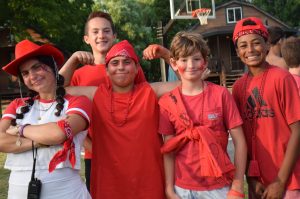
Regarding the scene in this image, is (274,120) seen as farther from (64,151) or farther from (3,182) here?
(3,182)

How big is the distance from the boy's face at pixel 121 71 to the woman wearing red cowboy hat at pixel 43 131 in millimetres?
307

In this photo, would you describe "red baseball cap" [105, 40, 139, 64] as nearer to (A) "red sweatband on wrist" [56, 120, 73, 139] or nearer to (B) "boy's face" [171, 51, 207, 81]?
(B) "boy's face" [171, 51, 207, 81]

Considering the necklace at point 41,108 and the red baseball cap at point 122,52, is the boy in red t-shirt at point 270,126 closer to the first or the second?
the red baseball cap at point 122,52

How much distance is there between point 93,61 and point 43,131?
913 millimetres

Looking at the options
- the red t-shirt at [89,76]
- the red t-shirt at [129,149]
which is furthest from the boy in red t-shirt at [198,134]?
the red t-shirt at [89,76]

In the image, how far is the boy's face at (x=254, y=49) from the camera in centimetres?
305

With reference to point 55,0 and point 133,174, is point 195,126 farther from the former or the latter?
point 55,0

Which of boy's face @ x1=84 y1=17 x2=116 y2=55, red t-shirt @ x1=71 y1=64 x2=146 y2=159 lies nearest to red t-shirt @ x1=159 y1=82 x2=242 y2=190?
red t-shirt @ x1=71 y1=64 x2=146 y2=159

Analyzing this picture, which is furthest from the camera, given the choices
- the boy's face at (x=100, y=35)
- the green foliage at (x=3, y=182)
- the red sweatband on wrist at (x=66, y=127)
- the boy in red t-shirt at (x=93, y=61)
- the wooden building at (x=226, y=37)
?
the wooden building at (x=226, y=37)

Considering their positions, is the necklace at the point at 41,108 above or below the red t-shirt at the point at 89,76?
below

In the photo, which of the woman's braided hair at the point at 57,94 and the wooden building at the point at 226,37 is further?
the wooden building at the point at 226,37

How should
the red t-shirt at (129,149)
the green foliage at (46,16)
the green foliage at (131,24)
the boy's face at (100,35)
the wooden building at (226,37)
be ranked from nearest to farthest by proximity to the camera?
the red t-shirt at (129,149) → the boy's face at (100,35) → the green foliage at (46,16) → the wooden building at (226,37) → the green foliage at (131,24)

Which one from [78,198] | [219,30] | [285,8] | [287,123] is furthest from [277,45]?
[285,8]

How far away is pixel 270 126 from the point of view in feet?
9.57
